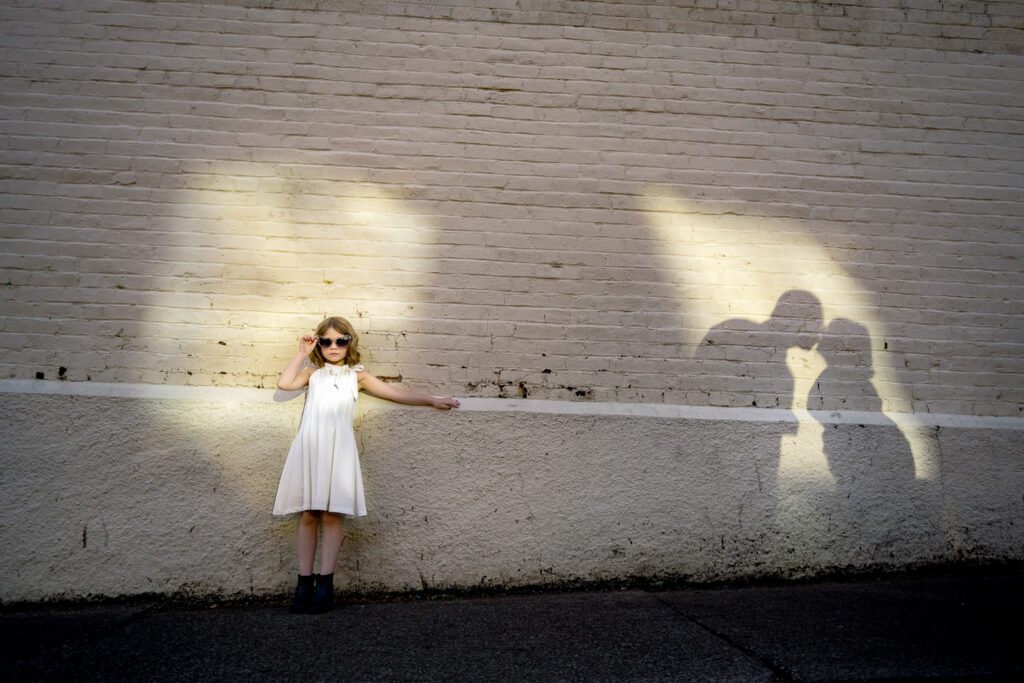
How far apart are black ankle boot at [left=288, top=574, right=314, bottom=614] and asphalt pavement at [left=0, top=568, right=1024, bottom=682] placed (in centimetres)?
9

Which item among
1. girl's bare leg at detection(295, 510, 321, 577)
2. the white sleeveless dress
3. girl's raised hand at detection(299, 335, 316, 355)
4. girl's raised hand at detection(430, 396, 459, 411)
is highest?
girl's raised hand at detection(299, 335, 316, 355)

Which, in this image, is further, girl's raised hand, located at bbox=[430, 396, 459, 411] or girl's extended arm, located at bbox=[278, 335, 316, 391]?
girl's raised hand, located at bbox=[430, 396, 459, 411]

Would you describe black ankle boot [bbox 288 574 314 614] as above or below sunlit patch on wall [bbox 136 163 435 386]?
below

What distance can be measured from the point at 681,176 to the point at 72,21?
13.2ft

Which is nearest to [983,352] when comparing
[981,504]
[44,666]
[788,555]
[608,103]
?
[981,504]

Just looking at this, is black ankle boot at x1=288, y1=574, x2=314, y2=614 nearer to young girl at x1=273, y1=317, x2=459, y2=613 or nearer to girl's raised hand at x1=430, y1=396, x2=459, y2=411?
young girl at x1=273, y1=317, x2=459, y2=613

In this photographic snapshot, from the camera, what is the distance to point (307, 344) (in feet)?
12.2

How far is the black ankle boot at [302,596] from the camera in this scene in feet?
11.4

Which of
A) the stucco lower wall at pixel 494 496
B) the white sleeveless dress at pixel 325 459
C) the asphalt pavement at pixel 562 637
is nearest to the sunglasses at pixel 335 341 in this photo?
the white sleeveless dress at pixel 325 459

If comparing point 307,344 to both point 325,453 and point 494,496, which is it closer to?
point 325,453

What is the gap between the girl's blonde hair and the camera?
3.70m

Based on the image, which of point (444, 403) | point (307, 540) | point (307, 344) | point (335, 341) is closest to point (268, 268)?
point (307, 344)

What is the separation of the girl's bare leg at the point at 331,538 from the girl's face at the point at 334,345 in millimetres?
880

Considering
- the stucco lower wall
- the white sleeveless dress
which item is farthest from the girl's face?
the stucco lower wall
